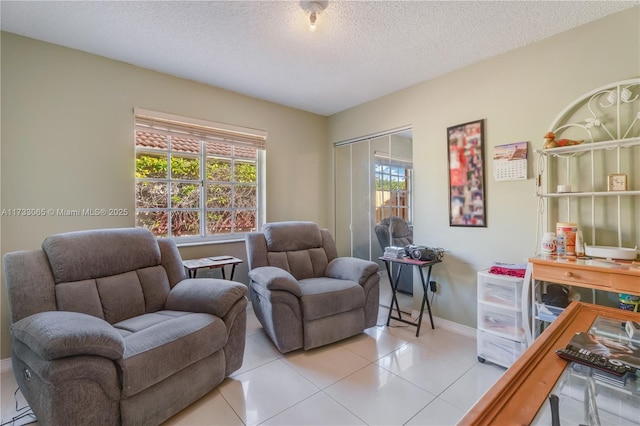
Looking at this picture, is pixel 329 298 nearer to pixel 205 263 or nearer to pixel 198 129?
pixel 205 263

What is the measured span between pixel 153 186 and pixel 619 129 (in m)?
3.72

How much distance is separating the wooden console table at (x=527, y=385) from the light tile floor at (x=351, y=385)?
0.91 meters

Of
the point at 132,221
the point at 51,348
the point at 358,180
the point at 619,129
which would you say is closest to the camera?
the point at 51,348

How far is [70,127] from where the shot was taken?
2281 mm

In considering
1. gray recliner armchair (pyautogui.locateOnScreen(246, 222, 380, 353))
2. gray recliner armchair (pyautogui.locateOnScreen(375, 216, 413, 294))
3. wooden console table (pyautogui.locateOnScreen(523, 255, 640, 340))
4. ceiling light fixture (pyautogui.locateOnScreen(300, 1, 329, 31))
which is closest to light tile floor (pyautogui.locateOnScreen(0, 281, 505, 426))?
gray recliner armchair (pyautogui.locateOnScreen(246, 222, 380, 353))

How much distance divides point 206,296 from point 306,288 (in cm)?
82

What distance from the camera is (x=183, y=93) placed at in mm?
2842

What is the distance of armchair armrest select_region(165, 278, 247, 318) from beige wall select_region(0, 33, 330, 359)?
38.4 inches

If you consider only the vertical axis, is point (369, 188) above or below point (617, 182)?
above

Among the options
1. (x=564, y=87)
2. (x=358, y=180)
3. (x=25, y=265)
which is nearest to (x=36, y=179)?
(x=25, y=265)

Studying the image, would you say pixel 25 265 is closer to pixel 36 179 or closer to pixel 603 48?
pixel 36 179

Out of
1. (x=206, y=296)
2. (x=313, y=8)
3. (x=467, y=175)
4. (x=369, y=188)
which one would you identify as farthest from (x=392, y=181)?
(x=206, y=296)

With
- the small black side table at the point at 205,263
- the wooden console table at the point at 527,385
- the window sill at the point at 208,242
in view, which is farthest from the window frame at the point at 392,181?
the wooden console table at the point at 527,385

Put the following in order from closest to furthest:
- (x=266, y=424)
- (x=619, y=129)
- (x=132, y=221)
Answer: (x=266, y=424) → (x=619, y=129) → (x=132, y=221)
